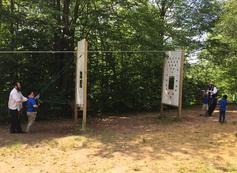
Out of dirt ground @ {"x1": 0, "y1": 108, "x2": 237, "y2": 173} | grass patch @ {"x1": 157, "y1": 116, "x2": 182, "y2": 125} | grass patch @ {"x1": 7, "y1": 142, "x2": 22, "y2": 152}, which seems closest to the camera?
dirt ground @ {"x1": 0, "y1": 108, "x2": 237, "y2": 173}

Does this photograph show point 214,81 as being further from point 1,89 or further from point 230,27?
point 1,89

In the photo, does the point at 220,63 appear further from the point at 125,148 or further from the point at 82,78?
the point at 125,148

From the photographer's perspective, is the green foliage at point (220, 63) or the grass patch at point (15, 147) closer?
the grass patch at point (15, 147)

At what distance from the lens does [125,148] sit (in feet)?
35.8

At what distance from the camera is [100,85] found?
763 inches

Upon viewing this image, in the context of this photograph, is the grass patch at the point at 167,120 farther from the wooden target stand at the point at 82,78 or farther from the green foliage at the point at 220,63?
the green foliage at the point at 220,63

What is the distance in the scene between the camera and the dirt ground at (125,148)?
9.26 metres

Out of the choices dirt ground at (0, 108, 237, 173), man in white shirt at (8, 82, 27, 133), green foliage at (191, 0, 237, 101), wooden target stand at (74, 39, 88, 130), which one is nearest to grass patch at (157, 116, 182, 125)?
dirt ground at (0, 108, 237, 173)

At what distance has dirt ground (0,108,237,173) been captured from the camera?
30.4 ft

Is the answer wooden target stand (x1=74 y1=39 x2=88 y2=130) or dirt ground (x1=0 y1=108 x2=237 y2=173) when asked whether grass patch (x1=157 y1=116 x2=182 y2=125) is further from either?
wooden target stand (x1=74 y1=39 x2=88 y2=130)

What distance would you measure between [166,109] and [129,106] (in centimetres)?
200

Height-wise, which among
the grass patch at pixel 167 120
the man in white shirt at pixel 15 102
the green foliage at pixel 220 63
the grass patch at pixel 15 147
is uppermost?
the green foliage at pixel 220 63

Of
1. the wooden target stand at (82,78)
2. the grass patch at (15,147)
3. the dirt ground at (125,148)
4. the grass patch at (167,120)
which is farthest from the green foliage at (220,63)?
the grass patch at (15,147)

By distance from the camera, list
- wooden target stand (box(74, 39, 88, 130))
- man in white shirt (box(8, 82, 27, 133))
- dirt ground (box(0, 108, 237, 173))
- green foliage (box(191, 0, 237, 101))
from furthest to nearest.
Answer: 1. green foliage (box(191, 0, 237, 101))
2. wooden target stand (box(74, 39, 88, 130))
3. man in white shirt (box(8, 82, 27, 133))
4. dirt ground (box(0, 108, 237, 173))
